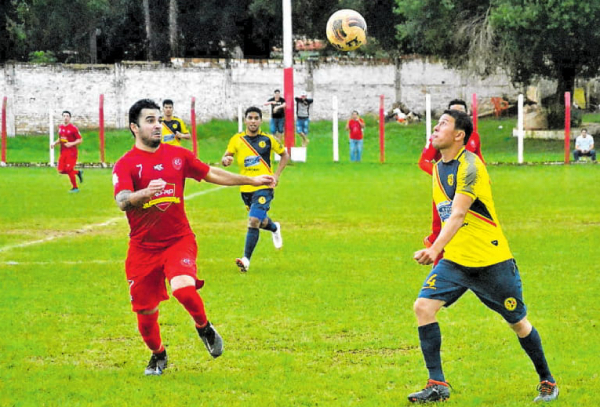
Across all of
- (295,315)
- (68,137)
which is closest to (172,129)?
(68,137)

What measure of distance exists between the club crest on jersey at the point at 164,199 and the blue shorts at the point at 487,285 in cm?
212

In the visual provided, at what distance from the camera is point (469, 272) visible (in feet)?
21.8

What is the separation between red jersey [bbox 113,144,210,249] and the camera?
751 centimetres

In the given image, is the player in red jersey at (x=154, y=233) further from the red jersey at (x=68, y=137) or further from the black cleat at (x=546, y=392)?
the red jersey at (x=68, y=137)

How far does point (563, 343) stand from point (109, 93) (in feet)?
130

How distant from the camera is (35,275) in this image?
41.0 feet

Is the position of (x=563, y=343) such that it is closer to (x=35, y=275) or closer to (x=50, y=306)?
(x=50, y=306)

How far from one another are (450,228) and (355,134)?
29091 mm

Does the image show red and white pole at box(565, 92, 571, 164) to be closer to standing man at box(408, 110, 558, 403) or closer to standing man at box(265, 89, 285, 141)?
standing man at box(265, 89, 285, 141)

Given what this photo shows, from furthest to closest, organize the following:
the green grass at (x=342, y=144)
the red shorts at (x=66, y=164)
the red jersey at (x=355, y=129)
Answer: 1. the green grass at (x=342, y=144)
2. the red jersey at (x=355, y=129)
3. the red shorts at (x=66, y=164)

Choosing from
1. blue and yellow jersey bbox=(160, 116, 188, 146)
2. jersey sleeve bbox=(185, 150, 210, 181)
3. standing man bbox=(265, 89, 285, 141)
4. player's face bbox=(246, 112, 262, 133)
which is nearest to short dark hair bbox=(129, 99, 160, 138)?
jersey sleeve bbox=(185, 150, 210, 181)

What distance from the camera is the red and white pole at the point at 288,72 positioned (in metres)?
33.0

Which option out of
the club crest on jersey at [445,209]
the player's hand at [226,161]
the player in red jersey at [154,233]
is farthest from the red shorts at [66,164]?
the club crest on jersey at [445,209]

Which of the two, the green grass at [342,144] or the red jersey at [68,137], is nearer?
the red jersey at [68,137]
